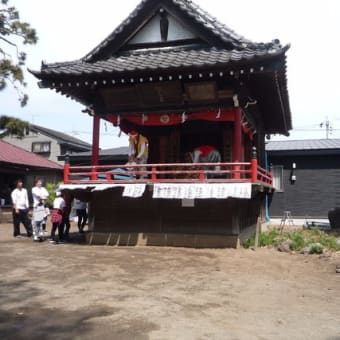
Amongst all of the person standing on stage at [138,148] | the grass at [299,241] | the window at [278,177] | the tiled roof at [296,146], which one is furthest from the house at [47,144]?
the grass at [299,241]

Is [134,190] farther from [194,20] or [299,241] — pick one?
[194,20]

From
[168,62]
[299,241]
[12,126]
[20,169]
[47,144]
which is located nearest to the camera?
[299,241]

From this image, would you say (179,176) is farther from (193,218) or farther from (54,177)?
(54,177)

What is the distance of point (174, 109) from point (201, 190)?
133 inches

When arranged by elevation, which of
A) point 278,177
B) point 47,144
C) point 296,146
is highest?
point 47,144

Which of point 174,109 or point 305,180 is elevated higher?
point 174,109

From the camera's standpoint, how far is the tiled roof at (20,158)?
2880cm

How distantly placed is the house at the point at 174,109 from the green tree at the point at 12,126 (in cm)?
728

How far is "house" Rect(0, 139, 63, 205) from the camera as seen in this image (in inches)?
1128

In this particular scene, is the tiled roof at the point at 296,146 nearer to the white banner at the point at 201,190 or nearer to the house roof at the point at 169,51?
the house roof at the point at 169,51

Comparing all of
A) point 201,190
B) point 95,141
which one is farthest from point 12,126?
point 201,190

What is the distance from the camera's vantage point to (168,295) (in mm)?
6691

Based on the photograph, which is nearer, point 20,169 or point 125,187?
point 125,187

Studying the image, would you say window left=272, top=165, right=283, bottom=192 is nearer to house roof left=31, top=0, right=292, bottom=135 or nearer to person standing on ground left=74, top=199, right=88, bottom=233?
house roof left=31, top=0, right=292, bottom=135
